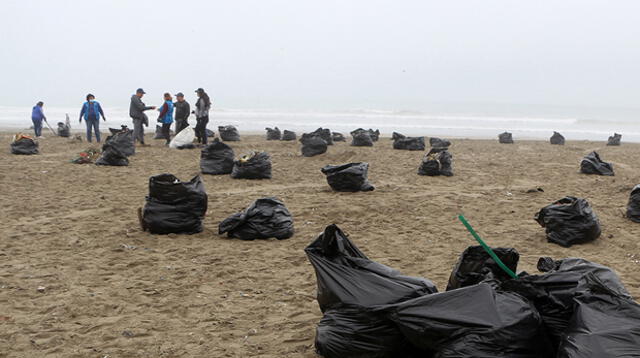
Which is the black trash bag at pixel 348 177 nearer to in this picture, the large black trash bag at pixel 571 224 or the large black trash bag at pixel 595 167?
the large black trash bag at pixel 571 224

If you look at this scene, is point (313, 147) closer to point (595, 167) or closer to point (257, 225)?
point (595, 167)

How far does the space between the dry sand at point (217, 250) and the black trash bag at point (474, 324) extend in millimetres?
848

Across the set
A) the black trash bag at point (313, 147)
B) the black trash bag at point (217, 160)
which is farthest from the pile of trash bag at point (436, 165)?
the black trash bag at point (217, 160)

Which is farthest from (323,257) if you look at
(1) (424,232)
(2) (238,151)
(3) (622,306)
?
(2) (238,151)

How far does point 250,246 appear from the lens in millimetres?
5305

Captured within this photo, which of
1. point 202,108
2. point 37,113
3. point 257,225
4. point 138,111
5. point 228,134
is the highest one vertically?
point 202,108

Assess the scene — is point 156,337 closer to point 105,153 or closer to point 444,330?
point 444,330

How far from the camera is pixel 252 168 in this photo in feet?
30.5

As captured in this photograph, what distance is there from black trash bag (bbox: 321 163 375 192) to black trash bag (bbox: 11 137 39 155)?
7.97 metres

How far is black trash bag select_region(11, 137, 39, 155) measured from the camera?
12.3 m

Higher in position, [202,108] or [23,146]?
[202,108]

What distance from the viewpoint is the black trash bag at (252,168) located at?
9.29 m

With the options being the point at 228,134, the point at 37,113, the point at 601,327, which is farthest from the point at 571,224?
the point at 37,113

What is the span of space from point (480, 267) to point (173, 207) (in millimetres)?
3478
